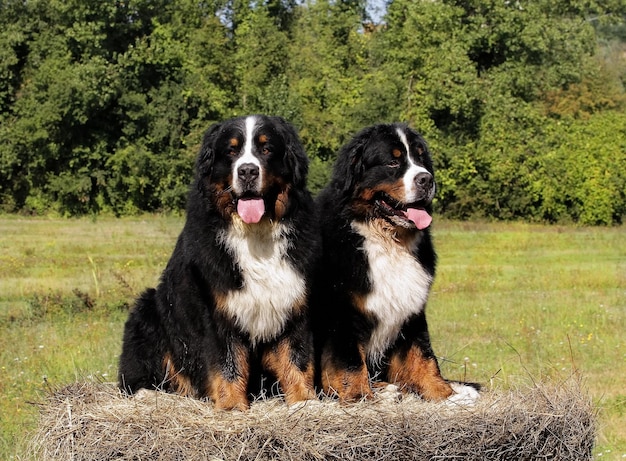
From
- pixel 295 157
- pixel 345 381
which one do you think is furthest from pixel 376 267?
pixel 295 157

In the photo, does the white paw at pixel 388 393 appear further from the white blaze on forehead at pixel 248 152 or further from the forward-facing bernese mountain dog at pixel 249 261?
the white blaze on forehead at pixel 248 152

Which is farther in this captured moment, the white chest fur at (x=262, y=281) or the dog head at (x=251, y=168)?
the white chest fur at (x=262, y=281)

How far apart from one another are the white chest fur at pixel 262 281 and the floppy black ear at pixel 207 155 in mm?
361

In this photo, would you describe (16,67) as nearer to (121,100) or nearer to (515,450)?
(121,100)

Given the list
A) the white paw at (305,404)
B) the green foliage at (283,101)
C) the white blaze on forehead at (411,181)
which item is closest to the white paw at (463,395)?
the white paw at (305,404)

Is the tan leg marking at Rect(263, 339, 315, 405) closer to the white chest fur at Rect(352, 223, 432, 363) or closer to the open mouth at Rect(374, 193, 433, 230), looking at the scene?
the white chest fur at Rect(352, 223, 432, 363)

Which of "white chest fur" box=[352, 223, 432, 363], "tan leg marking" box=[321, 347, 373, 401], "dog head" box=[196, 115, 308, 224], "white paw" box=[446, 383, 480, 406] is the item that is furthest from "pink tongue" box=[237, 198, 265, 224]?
"white paw" box=[446, 383, 480, 406]

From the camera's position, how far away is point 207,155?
494 cm

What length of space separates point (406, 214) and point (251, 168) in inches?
39.9

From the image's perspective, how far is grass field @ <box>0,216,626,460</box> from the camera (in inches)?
305

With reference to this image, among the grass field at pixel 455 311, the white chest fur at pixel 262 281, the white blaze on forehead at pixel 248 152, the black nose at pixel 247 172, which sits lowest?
the grass field at pixel 455 311

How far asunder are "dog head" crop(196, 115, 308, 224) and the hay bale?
1142 mm

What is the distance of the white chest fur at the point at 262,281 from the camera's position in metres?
4.85

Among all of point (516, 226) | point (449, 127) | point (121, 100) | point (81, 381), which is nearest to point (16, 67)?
point (121, 100)
